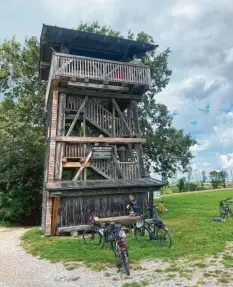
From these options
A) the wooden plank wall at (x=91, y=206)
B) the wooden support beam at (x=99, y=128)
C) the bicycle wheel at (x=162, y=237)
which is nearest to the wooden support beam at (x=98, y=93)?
the wooden support beam at (x=99, y=128)

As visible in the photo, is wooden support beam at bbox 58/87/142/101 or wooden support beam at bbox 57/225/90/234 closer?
wooden support beam at bbox 57/225/90/234

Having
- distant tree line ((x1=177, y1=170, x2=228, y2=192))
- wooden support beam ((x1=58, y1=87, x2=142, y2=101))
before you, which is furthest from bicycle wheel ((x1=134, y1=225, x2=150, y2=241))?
distant tree line ((x1=177, y1=170, x2=228, y2=192))

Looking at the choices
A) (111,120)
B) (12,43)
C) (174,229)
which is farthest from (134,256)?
(12,43)

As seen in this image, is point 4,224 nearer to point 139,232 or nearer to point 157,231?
point 139,232

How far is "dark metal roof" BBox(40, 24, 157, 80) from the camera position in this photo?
1463 centimetres

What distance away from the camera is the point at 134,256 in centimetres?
834

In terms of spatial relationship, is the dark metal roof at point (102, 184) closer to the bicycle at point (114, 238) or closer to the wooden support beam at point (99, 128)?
the bicycle at point (114, 238)

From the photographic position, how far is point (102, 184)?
531 inches

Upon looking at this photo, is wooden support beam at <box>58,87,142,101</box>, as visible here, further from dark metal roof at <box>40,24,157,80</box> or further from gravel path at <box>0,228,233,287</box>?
gravel path at <box>0,228,233,287</box>

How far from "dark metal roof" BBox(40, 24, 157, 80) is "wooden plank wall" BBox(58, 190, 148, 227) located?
8999 mm

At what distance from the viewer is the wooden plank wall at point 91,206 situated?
42.1 feet

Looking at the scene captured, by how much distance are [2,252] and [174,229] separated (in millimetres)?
7816

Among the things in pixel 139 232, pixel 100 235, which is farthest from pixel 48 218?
pixel 139 232

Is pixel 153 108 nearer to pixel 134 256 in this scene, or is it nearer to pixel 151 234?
pixel 151 234
